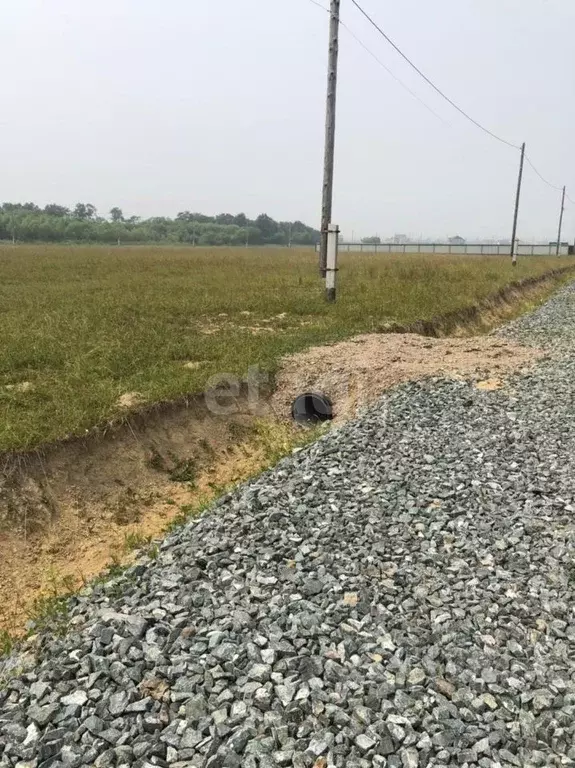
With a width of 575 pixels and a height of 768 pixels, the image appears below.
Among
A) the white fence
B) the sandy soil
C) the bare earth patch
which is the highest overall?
the white fence

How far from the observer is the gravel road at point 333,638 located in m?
2.87

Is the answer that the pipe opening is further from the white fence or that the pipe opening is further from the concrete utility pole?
the white fence

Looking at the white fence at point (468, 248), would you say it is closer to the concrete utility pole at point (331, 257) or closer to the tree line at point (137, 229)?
the tree line at point (137, 229)

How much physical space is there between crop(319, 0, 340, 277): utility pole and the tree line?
66.6 m

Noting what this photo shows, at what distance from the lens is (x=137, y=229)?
99.2 m

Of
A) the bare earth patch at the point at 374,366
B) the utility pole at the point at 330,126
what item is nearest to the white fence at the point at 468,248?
the utility pole at the point at 330,126

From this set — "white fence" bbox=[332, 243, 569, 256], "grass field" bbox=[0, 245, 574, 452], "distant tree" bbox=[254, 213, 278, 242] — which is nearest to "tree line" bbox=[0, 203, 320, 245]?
"distant tree" bbox=[254, 213, 278, 242]

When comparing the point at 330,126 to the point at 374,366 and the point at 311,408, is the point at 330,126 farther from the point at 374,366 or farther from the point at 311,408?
the point at 311,408

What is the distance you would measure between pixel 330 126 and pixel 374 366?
864 cm

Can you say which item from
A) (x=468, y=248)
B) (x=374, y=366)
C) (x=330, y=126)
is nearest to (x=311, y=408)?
(x=374, y=366)

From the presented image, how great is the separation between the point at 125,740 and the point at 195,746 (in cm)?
35

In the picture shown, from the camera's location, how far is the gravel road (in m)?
2.87

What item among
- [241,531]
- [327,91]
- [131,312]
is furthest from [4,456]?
[327,91]

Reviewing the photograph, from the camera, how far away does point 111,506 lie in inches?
242
